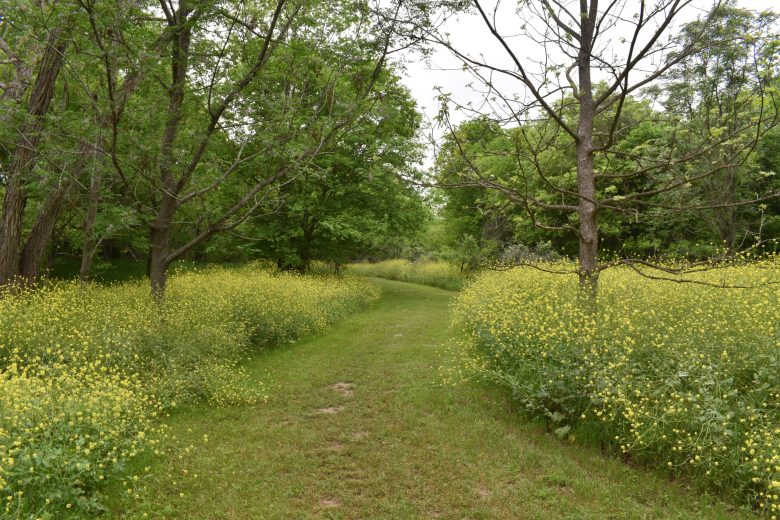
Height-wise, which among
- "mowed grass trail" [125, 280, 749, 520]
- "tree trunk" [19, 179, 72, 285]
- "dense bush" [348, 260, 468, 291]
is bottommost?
"mowed grass trail" [125, 280, 749, 520]

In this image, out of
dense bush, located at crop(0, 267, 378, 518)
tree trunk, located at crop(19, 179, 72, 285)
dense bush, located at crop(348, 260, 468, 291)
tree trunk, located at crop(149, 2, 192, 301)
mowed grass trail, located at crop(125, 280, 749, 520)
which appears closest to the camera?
dense bush, located at crop(0, 267, 378, 518)

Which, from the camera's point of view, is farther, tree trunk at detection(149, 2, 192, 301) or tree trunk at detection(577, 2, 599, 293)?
tree trunk at detection(149, 2, 192, 301)

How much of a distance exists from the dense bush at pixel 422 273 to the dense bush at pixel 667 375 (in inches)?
Result: 630

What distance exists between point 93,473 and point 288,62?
7.35 m

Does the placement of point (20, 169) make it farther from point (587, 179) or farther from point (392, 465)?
point (587, 179)

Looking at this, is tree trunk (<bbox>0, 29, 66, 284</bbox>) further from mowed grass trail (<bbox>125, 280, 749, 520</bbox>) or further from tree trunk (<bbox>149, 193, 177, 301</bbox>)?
mowed grass trail (<bbox>125, 280, 749, 520</bbox>)

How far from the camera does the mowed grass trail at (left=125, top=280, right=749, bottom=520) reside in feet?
12.7

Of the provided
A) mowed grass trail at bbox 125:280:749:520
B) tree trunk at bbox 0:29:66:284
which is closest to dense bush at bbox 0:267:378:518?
mowed grass trail at bbox 125:280:749:520

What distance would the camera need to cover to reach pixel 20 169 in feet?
27.4

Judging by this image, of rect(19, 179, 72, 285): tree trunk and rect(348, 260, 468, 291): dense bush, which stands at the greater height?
rect(19, 179, 72, 285): tree trunk

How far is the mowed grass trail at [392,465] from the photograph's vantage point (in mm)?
3885

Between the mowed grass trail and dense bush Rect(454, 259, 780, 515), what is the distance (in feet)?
1.13

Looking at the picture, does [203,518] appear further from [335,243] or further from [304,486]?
[335,243]

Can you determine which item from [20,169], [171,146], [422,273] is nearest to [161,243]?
[171,146]
